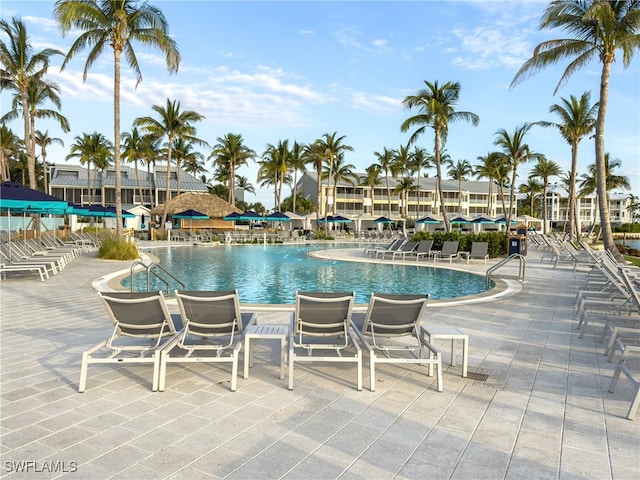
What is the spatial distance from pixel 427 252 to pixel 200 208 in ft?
95.1

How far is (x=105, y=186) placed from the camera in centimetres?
5347

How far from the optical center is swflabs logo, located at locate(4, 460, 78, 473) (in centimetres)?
278

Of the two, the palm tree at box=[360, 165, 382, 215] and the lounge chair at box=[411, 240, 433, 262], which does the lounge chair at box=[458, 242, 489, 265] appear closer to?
the lounge chair at box=[411, 240, 433, 262]

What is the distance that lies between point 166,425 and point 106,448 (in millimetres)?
470

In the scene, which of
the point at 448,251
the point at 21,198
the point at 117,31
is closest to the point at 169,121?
the point at 117,31

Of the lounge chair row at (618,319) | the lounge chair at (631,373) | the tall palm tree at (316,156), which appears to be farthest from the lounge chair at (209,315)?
the tall palm tree at (316,156)

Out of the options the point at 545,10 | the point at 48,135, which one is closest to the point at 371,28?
the point at 545,10

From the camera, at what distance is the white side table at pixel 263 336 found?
178 inches

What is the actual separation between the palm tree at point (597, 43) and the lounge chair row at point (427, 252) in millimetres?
4702

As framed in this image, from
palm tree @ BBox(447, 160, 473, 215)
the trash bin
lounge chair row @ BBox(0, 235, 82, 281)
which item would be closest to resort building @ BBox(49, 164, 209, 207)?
palm tree @ BBox(447, 160, 473, 215)

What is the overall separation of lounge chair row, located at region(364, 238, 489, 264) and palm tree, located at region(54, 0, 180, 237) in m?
11.9

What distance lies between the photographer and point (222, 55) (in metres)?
14.3

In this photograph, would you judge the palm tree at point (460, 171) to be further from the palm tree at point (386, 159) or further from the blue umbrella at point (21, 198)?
the blue umbrella at point (21, 198)

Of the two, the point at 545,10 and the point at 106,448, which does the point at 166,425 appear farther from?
the point at 545,10
